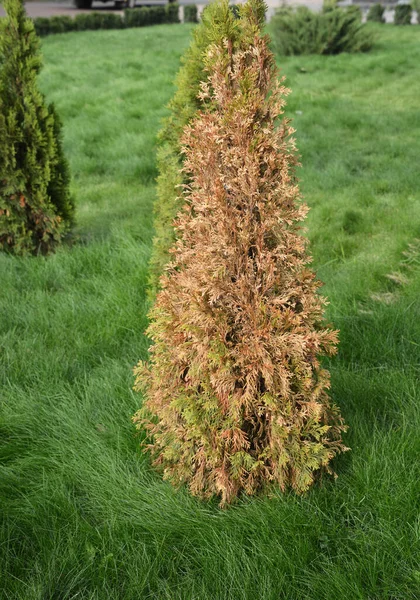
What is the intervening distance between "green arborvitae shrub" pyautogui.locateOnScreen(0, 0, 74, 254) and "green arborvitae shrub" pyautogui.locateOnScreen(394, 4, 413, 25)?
2354cm

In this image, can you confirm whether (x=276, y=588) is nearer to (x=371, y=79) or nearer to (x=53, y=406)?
(x=53, y=406)

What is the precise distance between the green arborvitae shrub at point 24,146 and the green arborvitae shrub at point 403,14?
2354cm

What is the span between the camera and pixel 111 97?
38.5 ft

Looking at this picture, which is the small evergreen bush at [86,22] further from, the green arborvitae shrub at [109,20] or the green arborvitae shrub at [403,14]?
the green arborvitae shrub at [403,14]

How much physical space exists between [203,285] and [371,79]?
1207 centimetres

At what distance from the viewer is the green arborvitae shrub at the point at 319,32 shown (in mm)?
15523

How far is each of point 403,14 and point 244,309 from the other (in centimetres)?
2670

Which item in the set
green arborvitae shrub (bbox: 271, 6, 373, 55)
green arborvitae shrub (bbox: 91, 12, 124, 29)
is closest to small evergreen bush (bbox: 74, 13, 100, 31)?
green arborvitae shrub (bbox: 91, 12, 124, 29)

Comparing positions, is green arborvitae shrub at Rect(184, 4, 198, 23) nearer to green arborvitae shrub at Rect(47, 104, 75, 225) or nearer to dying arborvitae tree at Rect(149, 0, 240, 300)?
green arborvitae shrub at Rect(47, 104, 75, 225)

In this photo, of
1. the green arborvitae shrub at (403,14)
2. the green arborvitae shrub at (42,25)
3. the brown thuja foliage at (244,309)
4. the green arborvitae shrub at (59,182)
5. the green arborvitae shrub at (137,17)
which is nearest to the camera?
the brown thuja foliage at (244,309)

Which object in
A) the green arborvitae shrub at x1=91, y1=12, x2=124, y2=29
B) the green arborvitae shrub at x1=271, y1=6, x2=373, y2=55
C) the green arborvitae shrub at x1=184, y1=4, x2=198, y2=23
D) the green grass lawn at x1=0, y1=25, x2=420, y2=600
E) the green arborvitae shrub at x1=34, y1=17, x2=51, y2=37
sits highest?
the green arborvitae shrub at x1=184, y1=4, x2=198, y2=23

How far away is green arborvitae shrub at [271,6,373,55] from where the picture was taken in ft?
50.9

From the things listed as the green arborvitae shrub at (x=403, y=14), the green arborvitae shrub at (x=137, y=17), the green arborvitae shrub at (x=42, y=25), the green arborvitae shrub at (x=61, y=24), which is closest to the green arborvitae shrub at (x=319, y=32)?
the green arborvitae shrub at (x=403, y=14)

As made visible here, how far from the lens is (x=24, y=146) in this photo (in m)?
5.67
